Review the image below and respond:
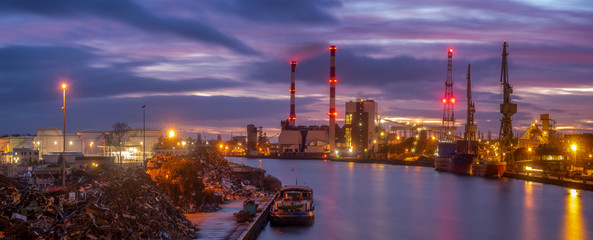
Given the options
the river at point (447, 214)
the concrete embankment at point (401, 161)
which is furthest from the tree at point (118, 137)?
the concrete embankment at point (401, 161)

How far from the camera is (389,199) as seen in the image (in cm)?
5372

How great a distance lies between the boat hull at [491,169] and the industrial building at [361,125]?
3553 inches

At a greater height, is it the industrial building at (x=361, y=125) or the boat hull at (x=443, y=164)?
the industrial building at (x=361, y=125)

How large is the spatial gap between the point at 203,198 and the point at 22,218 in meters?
14.7

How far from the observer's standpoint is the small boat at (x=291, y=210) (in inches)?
1142

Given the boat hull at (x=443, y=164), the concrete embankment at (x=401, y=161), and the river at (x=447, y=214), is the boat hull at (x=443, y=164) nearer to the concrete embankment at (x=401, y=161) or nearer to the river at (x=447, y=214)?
the concrete embankment at (x=401, y=161)

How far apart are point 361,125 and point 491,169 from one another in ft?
321

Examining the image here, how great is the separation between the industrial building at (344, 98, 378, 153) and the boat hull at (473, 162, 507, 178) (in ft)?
296

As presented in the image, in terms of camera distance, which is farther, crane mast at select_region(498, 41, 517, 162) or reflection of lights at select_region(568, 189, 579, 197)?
crane mast at select_region(498, 41, 517, 162)

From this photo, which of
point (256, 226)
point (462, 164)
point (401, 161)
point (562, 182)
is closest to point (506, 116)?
point (462, 164)

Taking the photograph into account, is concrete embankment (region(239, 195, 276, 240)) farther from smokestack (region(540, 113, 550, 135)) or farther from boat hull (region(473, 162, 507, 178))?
smokestack (region(540, 113, 550, 135))

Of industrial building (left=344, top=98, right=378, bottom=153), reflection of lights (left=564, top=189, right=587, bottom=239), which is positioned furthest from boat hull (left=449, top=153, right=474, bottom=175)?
industrial building (left=344, top=98, right=378, bottom=153)

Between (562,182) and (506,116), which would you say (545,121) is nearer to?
(506,116)

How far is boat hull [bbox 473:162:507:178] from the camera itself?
85900 millimetres
